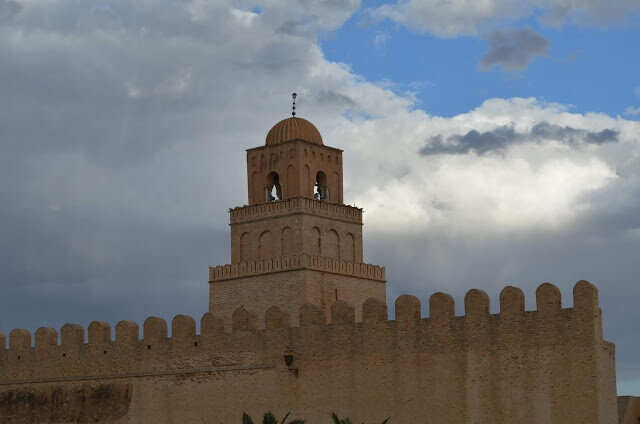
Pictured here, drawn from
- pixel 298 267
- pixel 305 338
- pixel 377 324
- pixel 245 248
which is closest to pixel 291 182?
pixel 245 248

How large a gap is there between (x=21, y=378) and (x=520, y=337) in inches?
600

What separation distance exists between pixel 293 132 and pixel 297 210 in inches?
103

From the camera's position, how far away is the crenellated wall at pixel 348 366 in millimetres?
30750

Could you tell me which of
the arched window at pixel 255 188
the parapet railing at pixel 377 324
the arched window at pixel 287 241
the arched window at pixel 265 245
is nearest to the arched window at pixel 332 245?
the arched window at pixel 287 241

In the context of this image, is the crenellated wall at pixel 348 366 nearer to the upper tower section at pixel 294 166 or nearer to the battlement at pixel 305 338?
the battlement at pixel 305 338

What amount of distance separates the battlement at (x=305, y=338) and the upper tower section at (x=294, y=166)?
742 cm

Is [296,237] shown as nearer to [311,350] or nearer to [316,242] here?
[316,242]

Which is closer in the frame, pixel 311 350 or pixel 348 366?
pixel 348 366

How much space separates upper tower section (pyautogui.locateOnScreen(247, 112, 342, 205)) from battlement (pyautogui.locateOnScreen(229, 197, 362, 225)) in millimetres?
305

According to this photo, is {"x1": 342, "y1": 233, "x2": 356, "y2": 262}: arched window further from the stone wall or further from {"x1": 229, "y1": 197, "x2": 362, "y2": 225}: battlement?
{"x1": 229, "y1": 197, "x2": 362, "y2": 225}: battlement

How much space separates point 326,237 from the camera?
4272 cm

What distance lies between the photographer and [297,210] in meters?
42.2

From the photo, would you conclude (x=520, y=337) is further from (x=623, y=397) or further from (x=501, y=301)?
(x=623, y=397)

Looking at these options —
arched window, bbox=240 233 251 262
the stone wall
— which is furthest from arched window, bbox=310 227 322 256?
arched window, bbox=240 233 251 262
